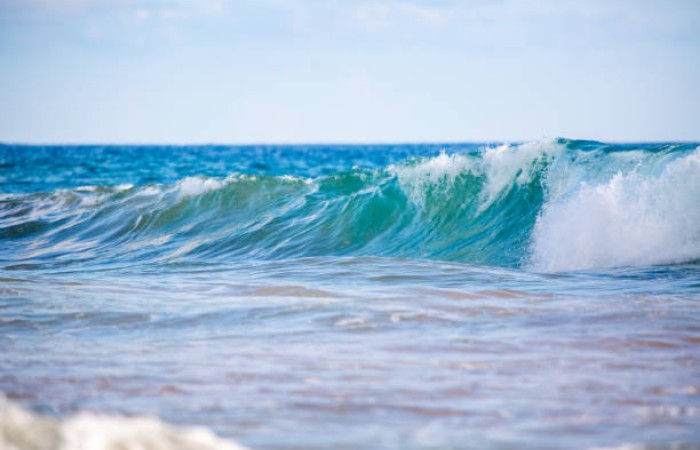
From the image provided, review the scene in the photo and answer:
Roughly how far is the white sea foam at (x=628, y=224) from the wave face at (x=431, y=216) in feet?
0.06

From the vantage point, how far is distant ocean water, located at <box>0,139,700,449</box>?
3270 mm

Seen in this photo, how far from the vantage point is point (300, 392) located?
372 cm

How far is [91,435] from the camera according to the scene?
2453mm

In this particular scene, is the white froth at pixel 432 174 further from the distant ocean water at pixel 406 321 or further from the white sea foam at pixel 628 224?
the white sea foam at pixel 628 224

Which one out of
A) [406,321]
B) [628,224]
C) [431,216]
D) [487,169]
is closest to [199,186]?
[431,216]

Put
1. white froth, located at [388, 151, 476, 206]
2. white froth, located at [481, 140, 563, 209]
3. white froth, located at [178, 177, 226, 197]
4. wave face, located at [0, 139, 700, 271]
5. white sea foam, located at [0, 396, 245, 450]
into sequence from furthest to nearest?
white froth, located at [178, 177, 226, 197]
white froth, located at [388, 151, 476, 206]
white froth, located at [481, 140, 563, 209]
wave face, located at [0, 139, 700, 271]
white sea foam, located at [0, 396, 245, 450]

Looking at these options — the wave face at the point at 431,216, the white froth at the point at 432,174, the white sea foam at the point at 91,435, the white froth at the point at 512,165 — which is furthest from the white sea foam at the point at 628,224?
the white sea foam at the point at 91,435

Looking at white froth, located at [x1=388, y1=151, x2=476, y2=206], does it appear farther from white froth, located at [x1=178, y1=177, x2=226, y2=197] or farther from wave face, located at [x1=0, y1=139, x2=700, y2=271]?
white froth, located at [x1=178, y1=177, x2=226, y2=197]

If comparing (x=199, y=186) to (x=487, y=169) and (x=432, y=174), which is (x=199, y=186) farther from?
(x=487, y=169)

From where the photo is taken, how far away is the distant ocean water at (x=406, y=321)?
3.27 m

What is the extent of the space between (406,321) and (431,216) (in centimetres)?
713

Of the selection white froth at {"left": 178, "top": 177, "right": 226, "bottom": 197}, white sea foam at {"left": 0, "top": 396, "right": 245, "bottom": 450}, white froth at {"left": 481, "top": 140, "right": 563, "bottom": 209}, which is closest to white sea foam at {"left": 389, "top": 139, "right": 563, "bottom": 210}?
white froth at {"left": 481, "top": 140, "right": 563, "bottom": 209}

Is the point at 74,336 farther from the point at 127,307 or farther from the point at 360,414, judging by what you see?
the point at 360,414

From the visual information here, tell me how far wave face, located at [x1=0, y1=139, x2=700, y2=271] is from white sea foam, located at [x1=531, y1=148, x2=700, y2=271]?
2cm
